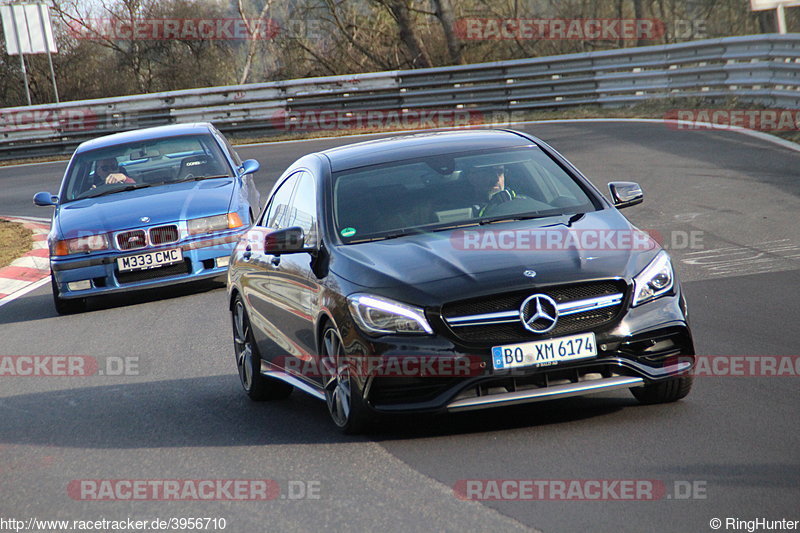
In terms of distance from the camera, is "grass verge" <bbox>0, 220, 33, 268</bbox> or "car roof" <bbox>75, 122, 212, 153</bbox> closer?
"car roof" <bbox>75, 122, 212, 153</bbox>

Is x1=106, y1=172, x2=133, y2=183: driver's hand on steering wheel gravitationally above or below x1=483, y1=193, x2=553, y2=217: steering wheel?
below

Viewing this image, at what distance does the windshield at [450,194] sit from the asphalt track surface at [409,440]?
110 centimetres

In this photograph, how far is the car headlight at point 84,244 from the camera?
12859mm

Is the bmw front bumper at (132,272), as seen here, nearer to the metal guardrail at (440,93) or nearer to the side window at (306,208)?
the side window at (306,208)

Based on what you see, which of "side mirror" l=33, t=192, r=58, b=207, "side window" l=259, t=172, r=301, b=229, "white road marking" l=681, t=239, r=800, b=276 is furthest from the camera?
"side mirror" l=33, t=192, r=58, b=207

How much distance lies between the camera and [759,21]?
131 ft

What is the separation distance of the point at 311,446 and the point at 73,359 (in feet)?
14.1

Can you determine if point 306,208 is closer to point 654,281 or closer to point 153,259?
point 654,281

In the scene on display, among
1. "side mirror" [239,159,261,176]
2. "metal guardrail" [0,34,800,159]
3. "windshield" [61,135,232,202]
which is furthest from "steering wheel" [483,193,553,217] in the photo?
"metal guardrail" [0,34,800,159]

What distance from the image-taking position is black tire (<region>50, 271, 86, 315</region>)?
1289 cm

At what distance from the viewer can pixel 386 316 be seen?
6238mm

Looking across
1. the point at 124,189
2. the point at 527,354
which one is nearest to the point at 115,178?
the point at 124,189

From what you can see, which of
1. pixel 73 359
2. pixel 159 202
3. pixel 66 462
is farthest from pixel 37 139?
pixel 66 462

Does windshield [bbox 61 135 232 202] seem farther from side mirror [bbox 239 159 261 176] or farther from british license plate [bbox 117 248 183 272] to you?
british license plate [bbox 117 248 183 272]
